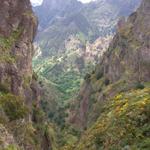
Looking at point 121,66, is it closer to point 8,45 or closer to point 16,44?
point 16,44

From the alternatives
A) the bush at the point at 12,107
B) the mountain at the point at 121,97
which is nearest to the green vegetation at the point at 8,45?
the bush at the point at 12,107

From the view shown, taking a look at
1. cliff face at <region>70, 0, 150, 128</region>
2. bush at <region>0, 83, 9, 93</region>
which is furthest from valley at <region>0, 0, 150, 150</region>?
bush at <region>0, 83, 9, 93</region>

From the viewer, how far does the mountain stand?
2891 centimetres

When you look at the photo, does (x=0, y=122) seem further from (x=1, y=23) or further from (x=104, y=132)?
(x=1, y=23)

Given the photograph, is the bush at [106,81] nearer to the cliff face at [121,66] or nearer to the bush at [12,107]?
the cliff face at [121,66]

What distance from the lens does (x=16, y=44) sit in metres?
65.8

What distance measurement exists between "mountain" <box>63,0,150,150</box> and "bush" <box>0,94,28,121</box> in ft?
20.3

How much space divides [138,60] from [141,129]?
7436cm

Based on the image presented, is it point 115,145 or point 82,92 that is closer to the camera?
point 115,145

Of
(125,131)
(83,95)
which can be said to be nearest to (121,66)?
(83,95)

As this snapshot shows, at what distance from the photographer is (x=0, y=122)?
36.1 metres

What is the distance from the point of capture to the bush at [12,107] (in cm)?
4277

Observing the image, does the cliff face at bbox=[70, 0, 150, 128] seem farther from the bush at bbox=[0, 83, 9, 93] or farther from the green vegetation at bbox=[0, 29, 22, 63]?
the bush at bbox=[0, 83, 9, 93]

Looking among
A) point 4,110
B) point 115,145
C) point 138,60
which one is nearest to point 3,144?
point 115,145
